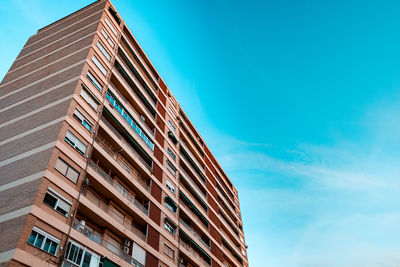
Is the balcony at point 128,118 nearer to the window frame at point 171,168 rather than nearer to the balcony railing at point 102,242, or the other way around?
the window frame at point 171,168

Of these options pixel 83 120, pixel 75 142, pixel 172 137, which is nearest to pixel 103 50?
pixel 83 120

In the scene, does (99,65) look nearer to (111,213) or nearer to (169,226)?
(111,213)

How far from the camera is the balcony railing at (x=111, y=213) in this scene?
1933 cm

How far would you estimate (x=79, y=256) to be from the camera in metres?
16.2

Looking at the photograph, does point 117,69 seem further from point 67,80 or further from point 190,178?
point 190,178

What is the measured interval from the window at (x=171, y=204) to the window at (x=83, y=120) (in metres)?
9.46

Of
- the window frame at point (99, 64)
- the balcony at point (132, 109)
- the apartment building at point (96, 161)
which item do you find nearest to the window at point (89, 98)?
the apartment building at point (96, 161)

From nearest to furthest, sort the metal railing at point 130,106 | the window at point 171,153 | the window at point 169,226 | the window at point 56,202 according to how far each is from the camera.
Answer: the window at point 56,202 → the window at point 169,226 → the metal railing at point 130,106 → the window at point 171,153

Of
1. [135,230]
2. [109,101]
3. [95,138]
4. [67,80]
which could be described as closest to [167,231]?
[135,230]

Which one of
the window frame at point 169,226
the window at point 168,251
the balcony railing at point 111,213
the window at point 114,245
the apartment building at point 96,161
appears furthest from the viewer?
the window frame at point 169,226

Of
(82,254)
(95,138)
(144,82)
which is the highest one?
(144,82)

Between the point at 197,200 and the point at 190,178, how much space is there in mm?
2501

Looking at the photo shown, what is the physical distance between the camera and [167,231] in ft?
83.3

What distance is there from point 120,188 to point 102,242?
4631mm
